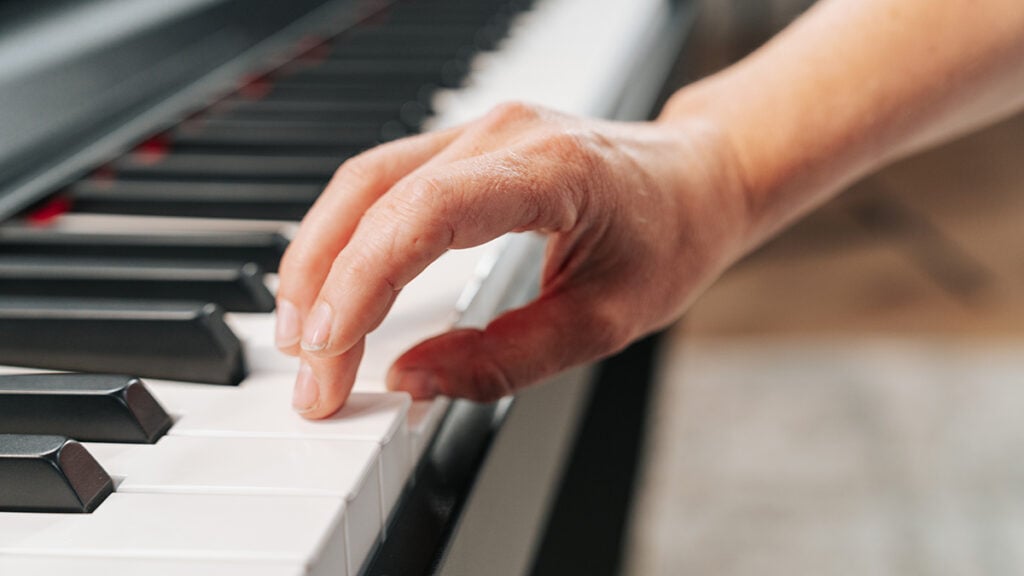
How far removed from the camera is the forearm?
2.34 ft

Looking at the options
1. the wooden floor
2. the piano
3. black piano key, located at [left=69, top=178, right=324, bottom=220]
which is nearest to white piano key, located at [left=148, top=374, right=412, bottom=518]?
the piano

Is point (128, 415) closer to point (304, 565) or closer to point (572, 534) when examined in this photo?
point (304, 565)

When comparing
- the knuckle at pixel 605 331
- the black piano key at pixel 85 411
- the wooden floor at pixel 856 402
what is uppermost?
the black piano key at pixel 85 411

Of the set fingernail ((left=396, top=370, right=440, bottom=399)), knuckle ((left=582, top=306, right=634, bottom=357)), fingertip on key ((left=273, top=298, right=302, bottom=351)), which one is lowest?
knuckle ((left=582, top=306, right=634, bottom=357))

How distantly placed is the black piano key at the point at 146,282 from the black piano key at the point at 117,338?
0.05 m

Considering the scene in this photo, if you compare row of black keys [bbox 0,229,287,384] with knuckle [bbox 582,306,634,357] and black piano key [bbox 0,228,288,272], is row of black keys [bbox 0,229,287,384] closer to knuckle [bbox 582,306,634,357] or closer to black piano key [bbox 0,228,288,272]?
black piano key [bbox 0,228,288,272]

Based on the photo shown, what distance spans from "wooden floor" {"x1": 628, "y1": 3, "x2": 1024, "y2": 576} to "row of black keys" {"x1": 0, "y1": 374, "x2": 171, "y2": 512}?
1252 millimetres

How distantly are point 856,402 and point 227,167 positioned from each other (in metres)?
1.56

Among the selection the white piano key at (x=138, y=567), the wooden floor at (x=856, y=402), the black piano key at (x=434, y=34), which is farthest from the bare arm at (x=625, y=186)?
the wooden floor at (x=856, y=402)

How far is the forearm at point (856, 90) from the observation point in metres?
0.71

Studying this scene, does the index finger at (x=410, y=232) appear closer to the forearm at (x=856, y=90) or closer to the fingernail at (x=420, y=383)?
the fingernail at (x=420, y=383)

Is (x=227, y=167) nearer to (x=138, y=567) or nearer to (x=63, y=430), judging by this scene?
(x=63, y=430)

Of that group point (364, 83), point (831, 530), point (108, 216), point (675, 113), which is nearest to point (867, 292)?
point (831, 530)

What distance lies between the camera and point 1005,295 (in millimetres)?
2475
